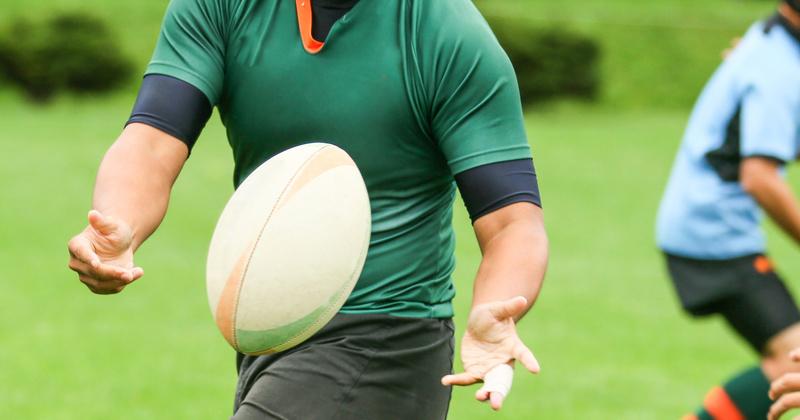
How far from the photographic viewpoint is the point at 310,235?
3588 millimetres

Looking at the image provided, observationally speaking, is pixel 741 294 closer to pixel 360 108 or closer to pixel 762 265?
pixel 762 265

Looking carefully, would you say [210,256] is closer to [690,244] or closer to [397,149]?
[397,149]

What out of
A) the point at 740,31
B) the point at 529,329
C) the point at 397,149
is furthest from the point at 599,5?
the point at 397,149

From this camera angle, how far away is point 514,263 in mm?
3609

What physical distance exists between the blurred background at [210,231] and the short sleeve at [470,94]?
4530 millimetres

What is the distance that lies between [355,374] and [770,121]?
293 centimetres

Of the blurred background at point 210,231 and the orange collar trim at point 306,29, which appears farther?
the blurred background at point 210,231

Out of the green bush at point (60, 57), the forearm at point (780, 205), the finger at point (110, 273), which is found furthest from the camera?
the green bush at point (60, 57)

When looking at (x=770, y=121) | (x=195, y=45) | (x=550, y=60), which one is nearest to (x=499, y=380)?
(x=195, y=45)

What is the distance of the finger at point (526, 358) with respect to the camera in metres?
3.27

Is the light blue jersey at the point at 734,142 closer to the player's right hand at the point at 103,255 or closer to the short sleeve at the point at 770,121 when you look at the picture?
the short sleeve at the point at 770,121

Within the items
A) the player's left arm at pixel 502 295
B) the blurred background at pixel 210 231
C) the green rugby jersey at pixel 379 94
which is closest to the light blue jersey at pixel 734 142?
the blurred background at pixel 210 231

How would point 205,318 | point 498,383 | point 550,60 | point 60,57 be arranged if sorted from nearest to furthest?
1. point 498,383
2. point 205,318
3. point 60,57
4. point 550,60

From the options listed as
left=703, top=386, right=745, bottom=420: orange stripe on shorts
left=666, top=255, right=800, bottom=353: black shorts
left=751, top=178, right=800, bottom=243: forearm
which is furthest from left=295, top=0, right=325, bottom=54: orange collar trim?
left=703, top=386, right=745, bottom=420: orange stripe on shorts
